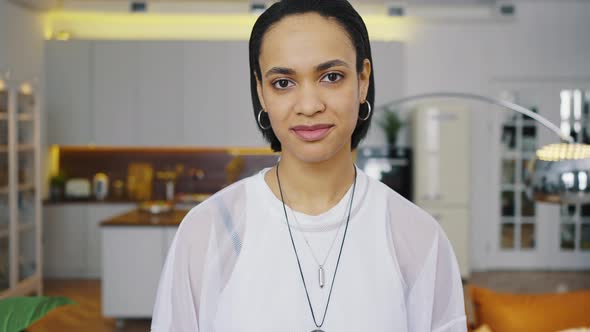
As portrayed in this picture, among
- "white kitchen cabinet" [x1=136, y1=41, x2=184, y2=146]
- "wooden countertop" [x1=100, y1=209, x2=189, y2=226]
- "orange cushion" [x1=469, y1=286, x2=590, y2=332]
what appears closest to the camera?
"orange cushion" [x1=469, y1=286, x2=590, y2=332]

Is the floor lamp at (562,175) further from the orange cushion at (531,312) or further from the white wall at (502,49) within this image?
the white wall at (502,49)

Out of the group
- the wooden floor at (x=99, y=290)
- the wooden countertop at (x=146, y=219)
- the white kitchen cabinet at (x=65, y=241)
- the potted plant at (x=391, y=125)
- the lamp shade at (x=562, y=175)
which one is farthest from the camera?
the potted plant at (x=391, y=125)

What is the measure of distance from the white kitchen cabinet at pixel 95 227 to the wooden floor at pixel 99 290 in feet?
0.71

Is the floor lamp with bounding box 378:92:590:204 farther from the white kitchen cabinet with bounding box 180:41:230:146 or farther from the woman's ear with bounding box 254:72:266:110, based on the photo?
the white kitchen cabinet with bounding box 180:41:230:146

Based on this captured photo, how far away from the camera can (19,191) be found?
586cm

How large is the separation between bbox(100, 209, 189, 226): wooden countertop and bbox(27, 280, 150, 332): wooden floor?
2.45ft

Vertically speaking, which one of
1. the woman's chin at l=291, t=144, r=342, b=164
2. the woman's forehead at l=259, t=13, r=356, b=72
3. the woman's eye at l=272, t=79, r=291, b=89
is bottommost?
the woman's chin at l=291, t=144, r=342, b=164

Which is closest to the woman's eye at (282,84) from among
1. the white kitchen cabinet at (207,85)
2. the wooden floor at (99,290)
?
the wooden floor at (99,290)

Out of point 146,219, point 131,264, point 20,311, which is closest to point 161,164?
point 146,219

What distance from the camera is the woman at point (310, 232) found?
3.78ft

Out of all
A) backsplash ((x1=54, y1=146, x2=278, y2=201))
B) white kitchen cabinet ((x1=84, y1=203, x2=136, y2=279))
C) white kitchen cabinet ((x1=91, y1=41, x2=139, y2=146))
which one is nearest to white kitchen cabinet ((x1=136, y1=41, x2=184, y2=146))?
white kitchen cabinet ((x1=91, y1=41, x2=139, y2=146))

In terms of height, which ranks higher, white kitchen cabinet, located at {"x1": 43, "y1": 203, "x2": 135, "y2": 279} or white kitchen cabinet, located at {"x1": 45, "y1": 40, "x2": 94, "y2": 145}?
white kitchen cabinet, located at {"x1": 45, "y1": 40, "x2": 94, "y2": 145}

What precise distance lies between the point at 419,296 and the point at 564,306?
2.14 meters

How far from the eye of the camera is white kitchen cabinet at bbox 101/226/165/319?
535 centimetres
